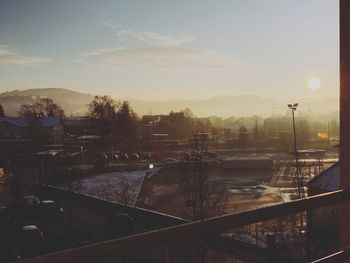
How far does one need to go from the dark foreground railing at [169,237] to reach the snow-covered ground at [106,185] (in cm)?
2769

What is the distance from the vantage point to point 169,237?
1685 mm

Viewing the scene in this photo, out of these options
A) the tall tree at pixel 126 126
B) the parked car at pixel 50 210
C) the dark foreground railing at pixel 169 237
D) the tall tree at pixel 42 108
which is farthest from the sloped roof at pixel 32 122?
the dark foreground railing at pixel 169 237

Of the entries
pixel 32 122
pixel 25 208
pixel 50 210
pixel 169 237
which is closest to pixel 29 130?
pixel 32 122

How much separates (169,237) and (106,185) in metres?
37.6

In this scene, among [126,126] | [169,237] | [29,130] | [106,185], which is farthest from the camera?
[126,126]

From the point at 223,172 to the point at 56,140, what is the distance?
38.9 m

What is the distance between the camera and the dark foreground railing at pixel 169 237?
143 centimetres

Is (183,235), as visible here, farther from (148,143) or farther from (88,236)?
(148,143)

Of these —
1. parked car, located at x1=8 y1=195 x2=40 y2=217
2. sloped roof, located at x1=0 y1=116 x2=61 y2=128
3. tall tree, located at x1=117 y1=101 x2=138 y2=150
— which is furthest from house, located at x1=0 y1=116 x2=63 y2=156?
parked car, located at x1=8 y1=195 x2=40 y2=217

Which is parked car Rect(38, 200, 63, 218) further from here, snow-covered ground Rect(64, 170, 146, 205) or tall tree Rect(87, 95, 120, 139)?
tall tree Rect(87, 95, 120, 139)

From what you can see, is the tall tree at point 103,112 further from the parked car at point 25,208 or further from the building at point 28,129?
the parked car at point 25,208

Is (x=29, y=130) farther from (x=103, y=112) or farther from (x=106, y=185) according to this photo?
(x=106, y=185)

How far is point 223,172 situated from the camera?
51469mm

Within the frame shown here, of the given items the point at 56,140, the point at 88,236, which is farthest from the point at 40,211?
the point at 56,140
